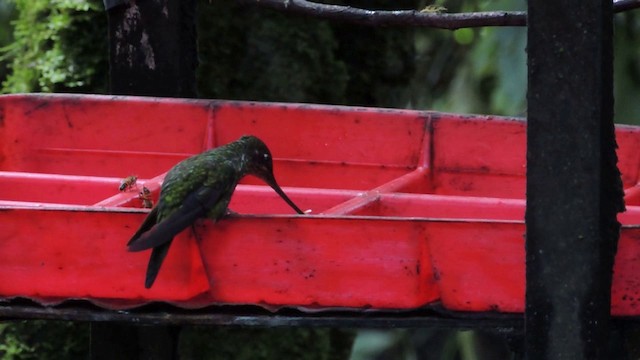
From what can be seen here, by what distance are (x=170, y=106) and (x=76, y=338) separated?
144cm

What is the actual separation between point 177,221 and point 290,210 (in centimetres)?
75

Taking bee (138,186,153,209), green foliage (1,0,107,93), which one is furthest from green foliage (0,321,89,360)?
bee (138,186,153,209)

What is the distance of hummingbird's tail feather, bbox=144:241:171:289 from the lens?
2434 millimetres

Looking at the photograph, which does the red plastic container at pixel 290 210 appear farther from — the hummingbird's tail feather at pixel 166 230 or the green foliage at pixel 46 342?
the green foliage at pixel 46 342

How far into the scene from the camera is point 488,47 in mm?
4434

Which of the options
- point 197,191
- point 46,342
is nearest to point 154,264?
point 197,191

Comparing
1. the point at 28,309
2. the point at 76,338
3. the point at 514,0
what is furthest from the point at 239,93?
the point at 28,309

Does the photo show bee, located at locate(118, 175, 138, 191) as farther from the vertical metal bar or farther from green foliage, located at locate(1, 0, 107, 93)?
green foliage, located at locate(1, 0, 107, 93)

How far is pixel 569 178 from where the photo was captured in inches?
88.2

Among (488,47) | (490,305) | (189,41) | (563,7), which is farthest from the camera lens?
(488,47)

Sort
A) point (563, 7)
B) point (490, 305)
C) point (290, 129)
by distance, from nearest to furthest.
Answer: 1. point (563, 7)
2. point (490, 305)
3. point (290, 129)

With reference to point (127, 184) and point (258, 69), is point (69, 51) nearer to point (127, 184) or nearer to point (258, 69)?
point (258, 69)

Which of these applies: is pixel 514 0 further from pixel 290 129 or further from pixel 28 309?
pixel 28 309

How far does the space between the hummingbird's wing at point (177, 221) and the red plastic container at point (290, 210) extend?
0.03m
